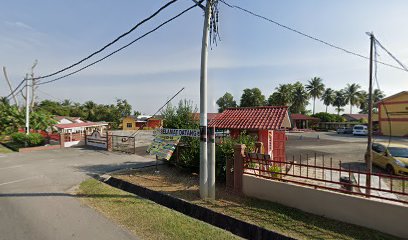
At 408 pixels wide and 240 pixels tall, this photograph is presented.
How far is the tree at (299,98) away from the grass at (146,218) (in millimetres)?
59678

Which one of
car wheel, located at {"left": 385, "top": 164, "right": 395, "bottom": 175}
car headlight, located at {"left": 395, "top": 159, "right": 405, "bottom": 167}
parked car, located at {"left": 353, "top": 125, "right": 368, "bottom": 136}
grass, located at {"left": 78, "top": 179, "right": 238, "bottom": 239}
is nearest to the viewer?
grass, located at {"left": 78, "top": 179, "right": 238, "bottom": 239}

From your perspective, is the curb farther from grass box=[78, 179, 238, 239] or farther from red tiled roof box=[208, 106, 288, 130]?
red tiled roof box=[208, 106, 288, 130]

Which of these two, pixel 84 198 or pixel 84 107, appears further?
pixel 84 107

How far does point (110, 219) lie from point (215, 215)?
2486 mm

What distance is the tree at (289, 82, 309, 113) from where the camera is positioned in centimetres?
6178

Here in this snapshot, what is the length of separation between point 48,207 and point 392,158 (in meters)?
13.4

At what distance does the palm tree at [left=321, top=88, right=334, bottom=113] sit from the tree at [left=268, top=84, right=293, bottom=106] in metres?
14.7

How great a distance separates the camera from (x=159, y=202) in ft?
25.0

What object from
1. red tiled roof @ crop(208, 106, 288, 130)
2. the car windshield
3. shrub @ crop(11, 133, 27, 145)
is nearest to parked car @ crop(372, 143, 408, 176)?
the car windshield

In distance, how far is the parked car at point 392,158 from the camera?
10789 millimetres

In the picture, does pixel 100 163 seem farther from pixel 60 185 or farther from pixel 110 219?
pixel 110 219

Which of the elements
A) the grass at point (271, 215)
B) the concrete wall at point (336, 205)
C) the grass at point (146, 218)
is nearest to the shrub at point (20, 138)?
the grass at point (146, 218)

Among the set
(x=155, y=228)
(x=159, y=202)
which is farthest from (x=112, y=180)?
(x=155, y=228)

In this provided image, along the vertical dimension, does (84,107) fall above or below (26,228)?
above
